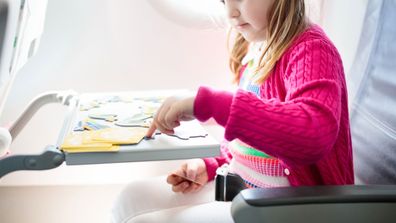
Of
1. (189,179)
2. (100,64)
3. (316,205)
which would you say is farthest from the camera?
(100,64)

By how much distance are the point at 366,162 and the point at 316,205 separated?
1.05ft

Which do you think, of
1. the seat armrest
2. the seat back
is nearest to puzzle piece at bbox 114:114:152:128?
the seat armrest

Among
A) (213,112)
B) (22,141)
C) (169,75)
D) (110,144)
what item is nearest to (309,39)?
(213,112)

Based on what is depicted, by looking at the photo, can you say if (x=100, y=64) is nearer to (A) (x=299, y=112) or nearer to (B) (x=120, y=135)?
(B) (x=120, y=135)

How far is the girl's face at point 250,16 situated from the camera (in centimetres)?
77

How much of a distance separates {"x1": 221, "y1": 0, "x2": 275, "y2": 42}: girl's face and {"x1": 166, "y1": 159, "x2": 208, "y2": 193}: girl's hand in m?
0.29

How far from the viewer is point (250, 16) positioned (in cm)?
78

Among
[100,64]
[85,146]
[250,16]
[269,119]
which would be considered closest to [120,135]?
[85,146]

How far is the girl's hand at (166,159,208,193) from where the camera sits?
0.84m

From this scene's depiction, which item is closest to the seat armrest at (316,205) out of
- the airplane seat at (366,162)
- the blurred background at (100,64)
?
the airplane seat at (366,162)

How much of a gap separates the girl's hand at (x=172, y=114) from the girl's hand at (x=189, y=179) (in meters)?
0.21

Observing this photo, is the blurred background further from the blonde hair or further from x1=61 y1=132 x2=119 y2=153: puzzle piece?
x1=61 y1=132 x2=119 y2=153: puzzle piece

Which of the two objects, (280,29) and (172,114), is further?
(280,29)

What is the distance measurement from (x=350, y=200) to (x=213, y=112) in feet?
0.72
